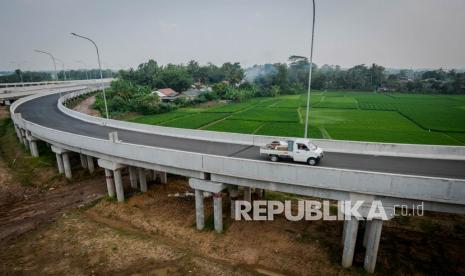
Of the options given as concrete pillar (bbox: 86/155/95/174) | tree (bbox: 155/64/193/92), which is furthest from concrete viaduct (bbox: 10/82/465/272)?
tree (bbox: 155/64/193/92)

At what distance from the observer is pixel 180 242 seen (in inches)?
770

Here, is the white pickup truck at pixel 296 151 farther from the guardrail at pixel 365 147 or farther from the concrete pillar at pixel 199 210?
the concrete pillar at pixel 199 210

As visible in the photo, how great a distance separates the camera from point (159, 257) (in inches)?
706

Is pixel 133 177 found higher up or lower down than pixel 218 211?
lower down

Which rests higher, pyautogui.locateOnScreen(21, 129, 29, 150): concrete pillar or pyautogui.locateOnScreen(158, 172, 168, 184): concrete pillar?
pyautogui.locateOnScreen(21, 129, 29, 150): concrete pillar

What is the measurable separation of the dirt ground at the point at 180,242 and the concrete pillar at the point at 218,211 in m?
0.58

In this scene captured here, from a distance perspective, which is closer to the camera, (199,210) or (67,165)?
(199,210)

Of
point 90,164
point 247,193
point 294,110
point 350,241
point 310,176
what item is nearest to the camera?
point 310,176

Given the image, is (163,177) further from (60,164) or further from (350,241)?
(350,241)

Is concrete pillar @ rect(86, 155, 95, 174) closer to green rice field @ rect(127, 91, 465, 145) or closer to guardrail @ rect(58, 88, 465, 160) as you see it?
guardrail @ rect(58, 88, 465, 160)

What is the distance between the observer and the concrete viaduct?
45.6ft

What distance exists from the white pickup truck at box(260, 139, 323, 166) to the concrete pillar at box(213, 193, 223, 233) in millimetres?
4328

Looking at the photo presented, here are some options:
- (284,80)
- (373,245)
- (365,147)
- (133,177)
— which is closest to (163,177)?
(133,177)

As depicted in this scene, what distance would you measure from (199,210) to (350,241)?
9.97 metres
